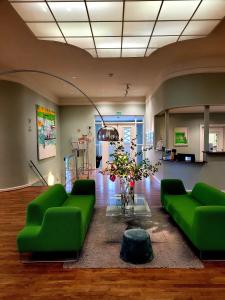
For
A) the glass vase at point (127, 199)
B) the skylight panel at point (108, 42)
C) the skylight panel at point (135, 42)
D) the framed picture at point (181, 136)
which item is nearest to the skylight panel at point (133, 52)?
the skylight panel at point (135, 42)

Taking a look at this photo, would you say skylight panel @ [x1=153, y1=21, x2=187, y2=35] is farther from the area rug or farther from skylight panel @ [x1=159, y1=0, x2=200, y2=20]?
the area rug

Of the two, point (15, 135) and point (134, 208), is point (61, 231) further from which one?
point (15, 135)

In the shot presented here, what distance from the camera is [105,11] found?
3330 mm

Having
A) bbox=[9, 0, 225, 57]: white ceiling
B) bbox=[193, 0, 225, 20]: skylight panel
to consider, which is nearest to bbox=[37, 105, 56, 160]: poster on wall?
bbox=[9, 0, 225, 57]: white ceiling

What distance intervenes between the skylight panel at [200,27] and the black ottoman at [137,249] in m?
3.39

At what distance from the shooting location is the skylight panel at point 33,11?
3182mm

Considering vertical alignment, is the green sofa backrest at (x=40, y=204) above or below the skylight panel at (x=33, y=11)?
below

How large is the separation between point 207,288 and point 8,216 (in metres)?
3.75

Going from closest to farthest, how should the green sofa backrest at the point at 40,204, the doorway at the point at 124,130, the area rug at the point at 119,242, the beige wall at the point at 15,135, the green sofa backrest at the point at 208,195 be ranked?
the area rug at the point at 119,242 < the green sofa backrest at the point at 40,204 < the green sofa backrest at the point at 208,195 < the beige wall at the point at 15,135 < the doorway at the point at 124,130

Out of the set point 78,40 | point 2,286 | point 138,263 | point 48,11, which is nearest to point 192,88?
point 78,40

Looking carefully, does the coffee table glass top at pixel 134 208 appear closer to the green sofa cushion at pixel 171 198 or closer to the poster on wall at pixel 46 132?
the green sofa cushion at pixel 171 198

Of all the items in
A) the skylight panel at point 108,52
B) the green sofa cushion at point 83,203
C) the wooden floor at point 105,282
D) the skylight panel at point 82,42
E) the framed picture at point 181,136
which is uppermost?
→ the skylight panel at point 108,52

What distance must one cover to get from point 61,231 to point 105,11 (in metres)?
3.10

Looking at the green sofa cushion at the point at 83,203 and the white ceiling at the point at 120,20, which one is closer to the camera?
the white ceiling at the point at 120,20
